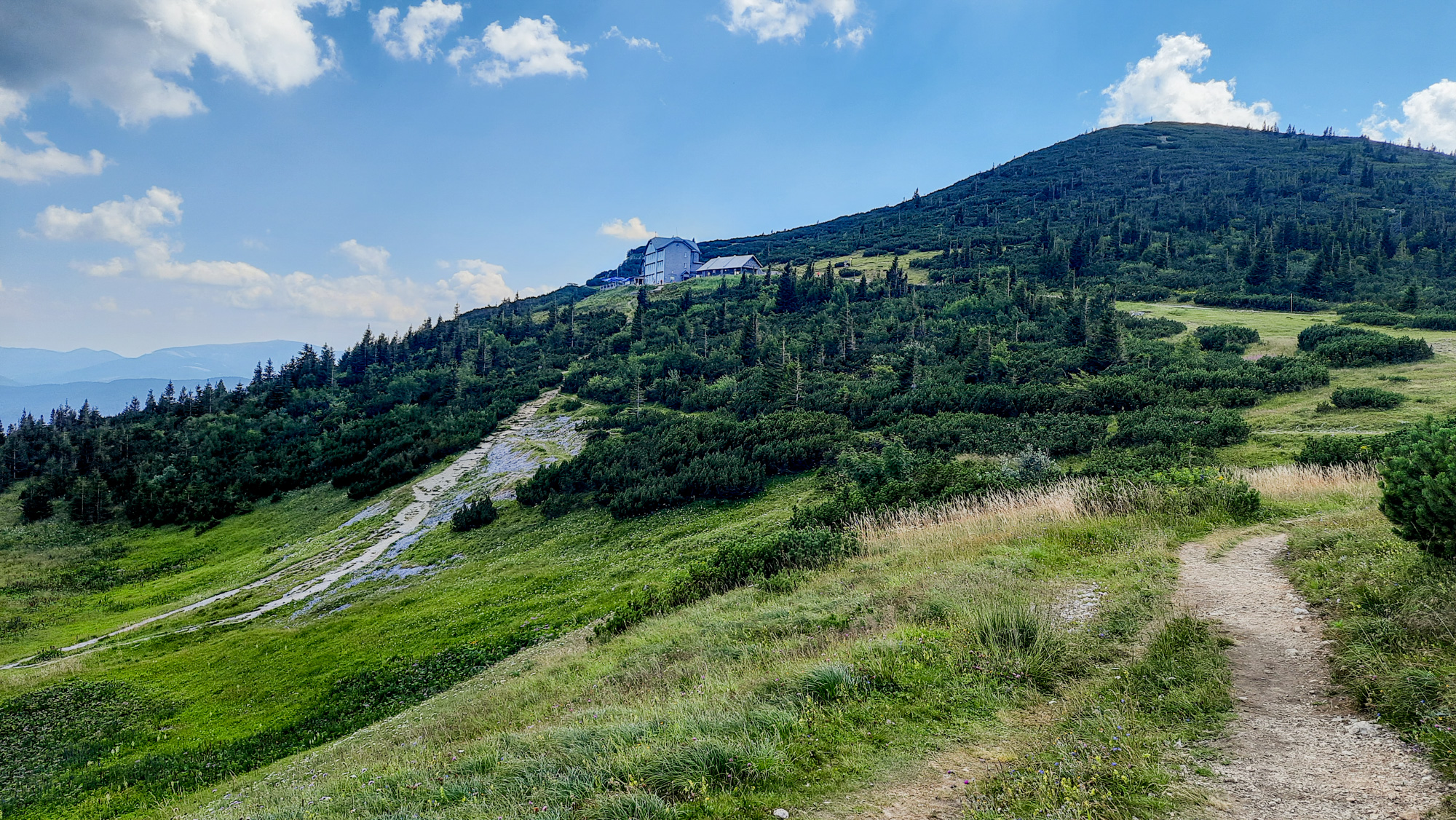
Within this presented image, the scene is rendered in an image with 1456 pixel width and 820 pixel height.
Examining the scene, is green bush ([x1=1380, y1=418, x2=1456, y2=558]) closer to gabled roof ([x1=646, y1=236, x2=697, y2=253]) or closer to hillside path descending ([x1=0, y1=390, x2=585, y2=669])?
hillside path descending ([x1=0, y1=390, x2=585, y2=669])

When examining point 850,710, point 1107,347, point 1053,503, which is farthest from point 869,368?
point 850,710

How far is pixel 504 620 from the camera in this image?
18844mm

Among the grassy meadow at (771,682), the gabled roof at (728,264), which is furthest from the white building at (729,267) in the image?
the grassy meadow at (771,682)

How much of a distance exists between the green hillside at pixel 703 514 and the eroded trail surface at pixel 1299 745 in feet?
1.16

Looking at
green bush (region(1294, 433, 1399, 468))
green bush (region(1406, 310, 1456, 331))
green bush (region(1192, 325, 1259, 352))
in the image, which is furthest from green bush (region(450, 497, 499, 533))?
green bush (region(1406, 310, 1456, 331))

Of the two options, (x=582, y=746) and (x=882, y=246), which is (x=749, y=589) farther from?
(x=882, y=246)

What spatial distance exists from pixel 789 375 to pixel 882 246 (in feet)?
246

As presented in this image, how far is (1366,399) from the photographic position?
82.2 feet

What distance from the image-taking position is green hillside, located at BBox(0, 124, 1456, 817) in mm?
6664

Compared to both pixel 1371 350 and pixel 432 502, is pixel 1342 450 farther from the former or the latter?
→ pixel 432 502

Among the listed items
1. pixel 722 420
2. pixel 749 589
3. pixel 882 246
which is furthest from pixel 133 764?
pixel 882 246

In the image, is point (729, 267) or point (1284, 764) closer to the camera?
point (1284, 764)

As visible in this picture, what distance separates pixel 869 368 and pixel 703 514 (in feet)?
92.6

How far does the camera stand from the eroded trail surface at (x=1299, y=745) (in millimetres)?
4055
